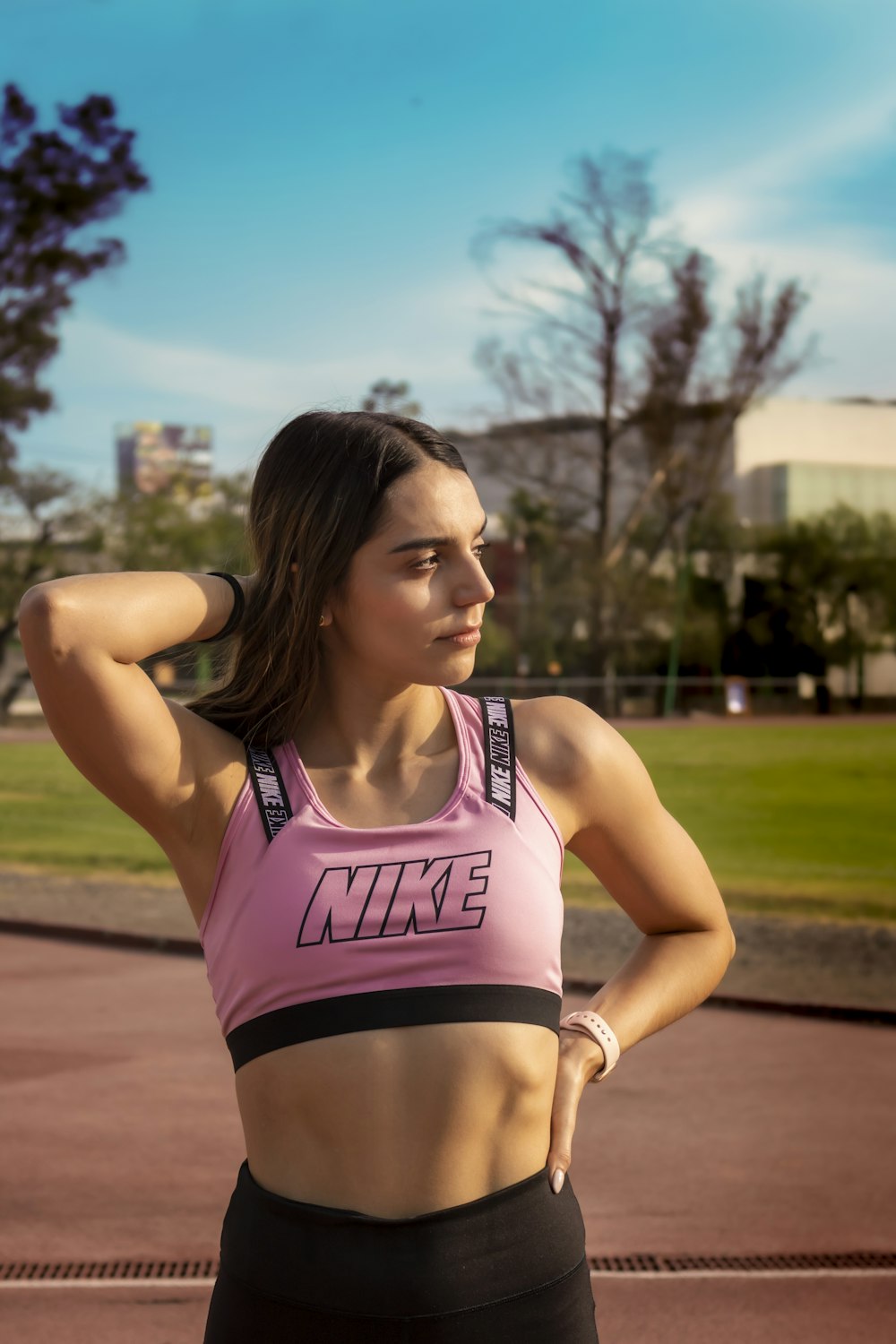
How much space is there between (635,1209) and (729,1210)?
1.08 feet

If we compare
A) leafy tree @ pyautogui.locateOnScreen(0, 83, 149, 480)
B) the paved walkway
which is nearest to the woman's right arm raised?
the paved walkway

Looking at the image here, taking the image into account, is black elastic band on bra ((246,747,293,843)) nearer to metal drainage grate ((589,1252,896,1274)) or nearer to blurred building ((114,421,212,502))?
metal drainage grate ((589,1252,896,1274))

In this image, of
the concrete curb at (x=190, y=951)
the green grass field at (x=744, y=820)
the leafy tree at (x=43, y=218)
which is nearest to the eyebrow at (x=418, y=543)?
the concrete curb at (x=190, y=951)

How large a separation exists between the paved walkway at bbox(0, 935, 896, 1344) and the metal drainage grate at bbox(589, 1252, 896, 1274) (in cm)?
1

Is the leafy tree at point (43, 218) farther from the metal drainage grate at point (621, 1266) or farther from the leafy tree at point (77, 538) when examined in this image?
the metal drainage grate at point (621, 1266)

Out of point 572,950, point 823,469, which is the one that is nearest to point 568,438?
point 823,469

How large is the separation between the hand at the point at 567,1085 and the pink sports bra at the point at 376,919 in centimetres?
7

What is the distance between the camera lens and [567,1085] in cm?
185

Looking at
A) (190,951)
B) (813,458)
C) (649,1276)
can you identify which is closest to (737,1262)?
(649,1276)

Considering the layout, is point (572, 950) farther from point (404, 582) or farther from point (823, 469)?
point (823, 469)

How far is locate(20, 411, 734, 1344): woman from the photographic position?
1.70 m

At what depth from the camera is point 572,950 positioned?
34.5 feet

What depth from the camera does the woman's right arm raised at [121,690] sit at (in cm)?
176

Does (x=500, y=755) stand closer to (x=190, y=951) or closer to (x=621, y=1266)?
(x=621, y=1266)
